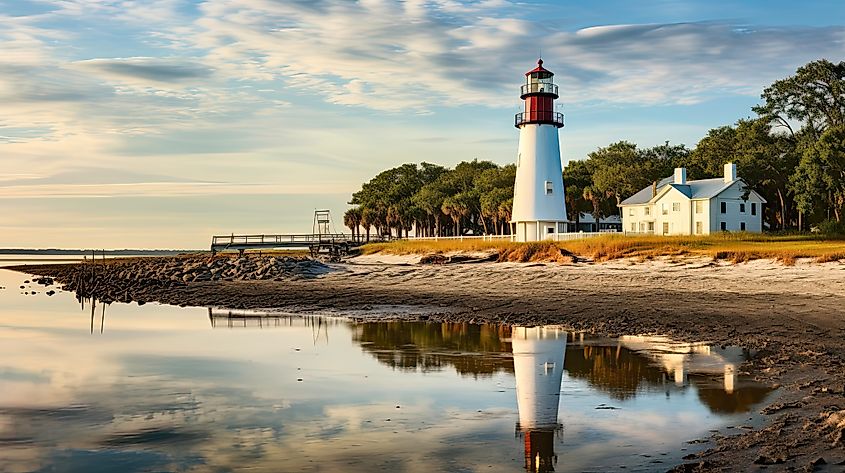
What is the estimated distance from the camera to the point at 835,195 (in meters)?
56.8

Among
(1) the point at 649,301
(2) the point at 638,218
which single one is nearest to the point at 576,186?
(2) the point at 638,218

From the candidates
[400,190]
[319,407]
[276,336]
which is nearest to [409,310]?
[276,336]

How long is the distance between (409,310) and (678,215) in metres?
41.3

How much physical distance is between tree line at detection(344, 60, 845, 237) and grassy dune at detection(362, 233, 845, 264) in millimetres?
7411

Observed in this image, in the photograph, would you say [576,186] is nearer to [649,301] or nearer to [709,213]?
[709,213]

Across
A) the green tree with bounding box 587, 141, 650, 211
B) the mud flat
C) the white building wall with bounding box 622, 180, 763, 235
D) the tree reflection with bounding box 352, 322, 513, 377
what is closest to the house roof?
the white building wall with bounding box 622, 180, 763, 235

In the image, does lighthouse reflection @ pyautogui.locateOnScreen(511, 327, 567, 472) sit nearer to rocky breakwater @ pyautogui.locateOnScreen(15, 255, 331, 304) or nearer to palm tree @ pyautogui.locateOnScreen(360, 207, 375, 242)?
rocky breakwater @ pyautogui.locateOnScreen(15, 255, 331, 304)

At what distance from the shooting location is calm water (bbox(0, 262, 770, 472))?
336 inches

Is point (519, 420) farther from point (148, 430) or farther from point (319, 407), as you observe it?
point (148, 430)

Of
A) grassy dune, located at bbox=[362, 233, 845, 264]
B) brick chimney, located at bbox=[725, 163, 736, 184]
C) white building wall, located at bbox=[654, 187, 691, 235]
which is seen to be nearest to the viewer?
grassy dune, located at bbox=[362, 233, 845, 264]

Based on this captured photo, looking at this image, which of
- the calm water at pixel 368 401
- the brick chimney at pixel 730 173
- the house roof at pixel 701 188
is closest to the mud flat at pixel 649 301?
the calm water at pixel 368 401

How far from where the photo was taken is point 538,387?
12.5m

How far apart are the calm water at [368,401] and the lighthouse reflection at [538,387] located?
28 mm

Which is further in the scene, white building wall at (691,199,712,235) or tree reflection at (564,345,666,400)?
white building wall at (691,199,712,235)
